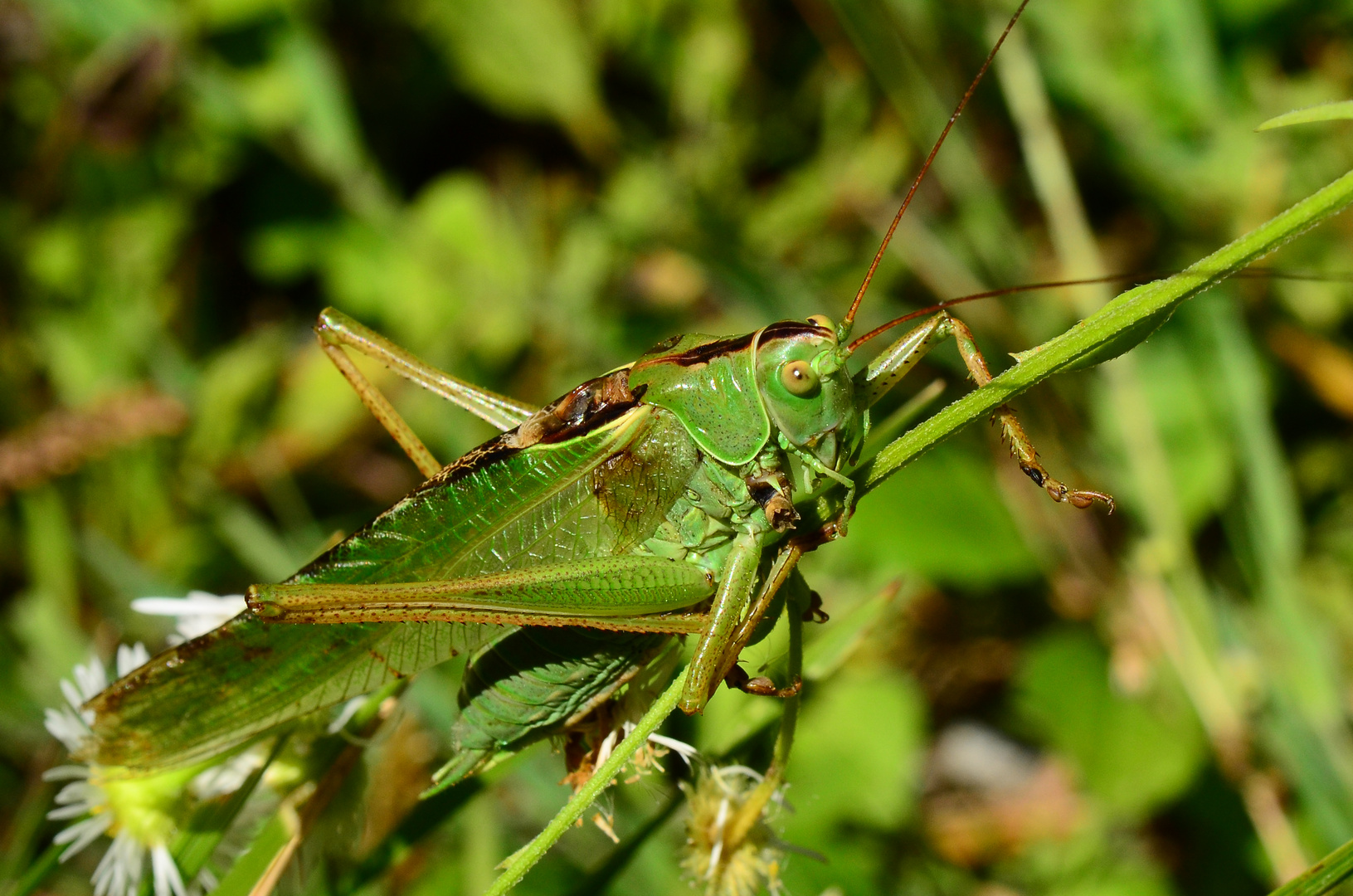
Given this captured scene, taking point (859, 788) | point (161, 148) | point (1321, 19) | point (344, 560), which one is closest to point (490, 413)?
point (344, 560)

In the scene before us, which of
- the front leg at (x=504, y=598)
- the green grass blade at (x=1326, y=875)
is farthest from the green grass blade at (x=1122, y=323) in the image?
the green grass blade at (x=1326, y=875)

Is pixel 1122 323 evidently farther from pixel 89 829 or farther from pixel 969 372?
pixel 89 829

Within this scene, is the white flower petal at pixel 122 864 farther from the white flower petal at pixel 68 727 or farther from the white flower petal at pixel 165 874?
the white flower petal at pixel 68 727

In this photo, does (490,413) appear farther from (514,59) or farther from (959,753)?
(514,59)

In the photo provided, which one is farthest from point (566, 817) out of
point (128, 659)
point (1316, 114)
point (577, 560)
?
point (1316, 114)

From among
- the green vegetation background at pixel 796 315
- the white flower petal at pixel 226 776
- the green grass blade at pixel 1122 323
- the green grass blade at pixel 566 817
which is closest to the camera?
the green grass blade at pixel 1122 323

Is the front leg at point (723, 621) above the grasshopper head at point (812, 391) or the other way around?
the other way around
